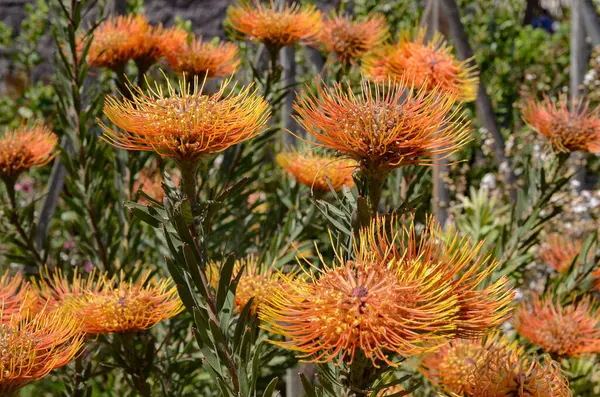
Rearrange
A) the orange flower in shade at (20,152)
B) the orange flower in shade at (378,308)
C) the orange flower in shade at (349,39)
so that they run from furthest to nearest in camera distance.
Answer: the orange flower in shade at (349,39)
the orange flower in shade at (20,152)
the orange flower in shade at (378,308)

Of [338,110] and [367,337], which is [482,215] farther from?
[367,337]

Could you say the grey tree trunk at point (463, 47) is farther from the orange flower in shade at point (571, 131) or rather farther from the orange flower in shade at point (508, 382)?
the orange flower in shade at point (508, 382)

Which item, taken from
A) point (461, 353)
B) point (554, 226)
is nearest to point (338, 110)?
point (461, 353)

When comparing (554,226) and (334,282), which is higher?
(554,226)

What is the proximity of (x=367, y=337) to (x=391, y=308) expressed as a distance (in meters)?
0.05

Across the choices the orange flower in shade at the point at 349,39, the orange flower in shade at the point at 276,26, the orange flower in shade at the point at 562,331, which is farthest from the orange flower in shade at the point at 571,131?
the orange flower in shade at the point at 276,26

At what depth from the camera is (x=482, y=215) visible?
7.24 feet

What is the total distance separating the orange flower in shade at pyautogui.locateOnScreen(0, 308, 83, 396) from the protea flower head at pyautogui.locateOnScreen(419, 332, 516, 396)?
66cm

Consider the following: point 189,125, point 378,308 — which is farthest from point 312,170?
point 378,308

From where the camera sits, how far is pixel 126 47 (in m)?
1.68

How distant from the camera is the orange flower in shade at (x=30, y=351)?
89cm

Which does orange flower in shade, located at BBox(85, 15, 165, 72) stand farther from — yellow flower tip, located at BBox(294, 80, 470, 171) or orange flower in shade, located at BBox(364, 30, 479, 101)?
Result: yellow flower tip, located at BBox(294, 80, 470, 171)

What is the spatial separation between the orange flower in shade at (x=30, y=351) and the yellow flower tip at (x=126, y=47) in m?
0.90

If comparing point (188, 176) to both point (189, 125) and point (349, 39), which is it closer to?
point (189, 125)
